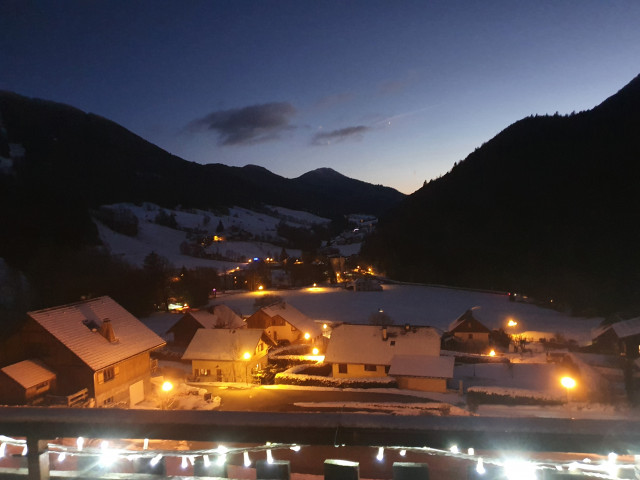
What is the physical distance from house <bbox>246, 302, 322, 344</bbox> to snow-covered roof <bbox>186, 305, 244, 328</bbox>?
95cm

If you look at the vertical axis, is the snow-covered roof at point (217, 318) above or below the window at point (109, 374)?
above

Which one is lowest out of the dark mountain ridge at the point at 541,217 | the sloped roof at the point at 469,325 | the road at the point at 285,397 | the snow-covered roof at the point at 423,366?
the road at the point at 285,397

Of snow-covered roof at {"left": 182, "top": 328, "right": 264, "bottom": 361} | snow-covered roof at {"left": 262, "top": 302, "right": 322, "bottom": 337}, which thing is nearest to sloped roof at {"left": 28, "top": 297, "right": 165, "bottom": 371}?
snow-covered roof at {"left": 182, "top": 328, "right": 264, "bottom": 361}

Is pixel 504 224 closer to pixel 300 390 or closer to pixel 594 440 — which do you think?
pixel 300 390

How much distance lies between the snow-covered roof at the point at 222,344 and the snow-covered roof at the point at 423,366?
20.8ft

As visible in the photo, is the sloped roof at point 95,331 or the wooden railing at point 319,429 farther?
the sloped roof at point 95,331

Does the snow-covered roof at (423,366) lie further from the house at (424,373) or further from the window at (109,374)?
the window at (109,374)

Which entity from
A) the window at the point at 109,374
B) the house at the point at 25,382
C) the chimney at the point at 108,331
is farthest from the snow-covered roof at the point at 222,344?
the house at the point at 25,382

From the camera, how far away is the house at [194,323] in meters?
26.7

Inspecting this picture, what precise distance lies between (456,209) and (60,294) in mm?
51602

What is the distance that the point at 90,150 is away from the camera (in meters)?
112

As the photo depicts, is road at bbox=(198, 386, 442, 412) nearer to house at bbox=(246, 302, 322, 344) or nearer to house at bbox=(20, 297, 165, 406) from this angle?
house at bbox=(20, 297, 165, 406)

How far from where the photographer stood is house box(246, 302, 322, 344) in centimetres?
2835

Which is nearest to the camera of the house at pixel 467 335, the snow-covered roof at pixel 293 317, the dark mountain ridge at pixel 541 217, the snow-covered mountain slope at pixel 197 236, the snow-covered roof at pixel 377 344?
the snow-covered roof at pixel 377 344
